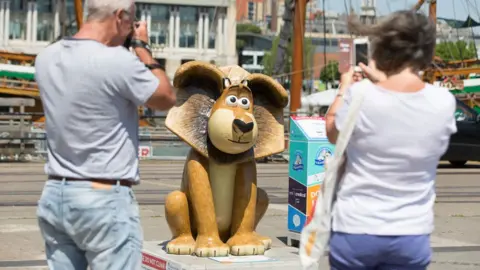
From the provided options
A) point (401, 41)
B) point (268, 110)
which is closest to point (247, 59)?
point (268, 110)

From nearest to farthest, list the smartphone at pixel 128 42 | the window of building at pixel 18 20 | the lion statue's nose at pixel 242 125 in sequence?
the smartphone at pixel 128 42 → the lion statue's nose at pixel 242 125 → the window of building at pixel 18 20

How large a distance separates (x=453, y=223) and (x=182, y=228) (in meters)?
4.88

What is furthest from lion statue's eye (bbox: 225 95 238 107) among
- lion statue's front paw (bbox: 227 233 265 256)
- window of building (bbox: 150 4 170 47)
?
window of building (bbox: 150 4 170 47)

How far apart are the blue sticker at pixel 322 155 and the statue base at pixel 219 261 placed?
1362 millimetres

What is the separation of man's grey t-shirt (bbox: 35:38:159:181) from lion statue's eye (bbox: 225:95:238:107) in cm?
295

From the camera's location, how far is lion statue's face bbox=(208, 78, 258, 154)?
666cm

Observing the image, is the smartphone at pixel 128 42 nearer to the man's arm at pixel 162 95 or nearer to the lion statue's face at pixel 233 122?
the man's arm at pixel 162 95

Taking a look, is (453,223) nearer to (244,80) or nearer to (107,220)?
(244,80)

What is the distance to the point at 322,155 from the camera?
27.1ft

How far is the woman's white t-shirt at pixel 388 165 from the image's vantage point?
12.0 feet

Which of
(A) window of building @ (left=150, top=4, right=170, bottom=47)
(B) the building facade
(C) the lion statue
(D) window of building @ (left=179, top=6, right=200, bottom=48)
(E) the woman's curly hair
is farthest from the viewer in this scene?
(D) window of building @ (left=179, top=6, right=200, bottom=48)

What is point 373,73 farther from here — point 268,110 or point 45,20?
point 45,20

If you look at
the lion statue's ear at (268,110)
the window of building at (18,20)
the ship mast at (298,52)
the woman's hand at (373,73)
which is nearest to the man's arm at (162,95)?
the woman's hand at (373,73)

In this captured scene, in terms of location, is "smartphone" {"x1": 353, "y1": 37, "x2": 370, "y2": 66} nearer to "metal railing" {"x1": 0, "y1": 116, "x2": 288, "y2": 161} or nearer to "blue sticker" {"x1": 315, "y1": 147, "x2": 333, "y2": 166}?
"blue sticker" {"x1": 315, "y1": 147, "x2": 333, "y2": 166}
